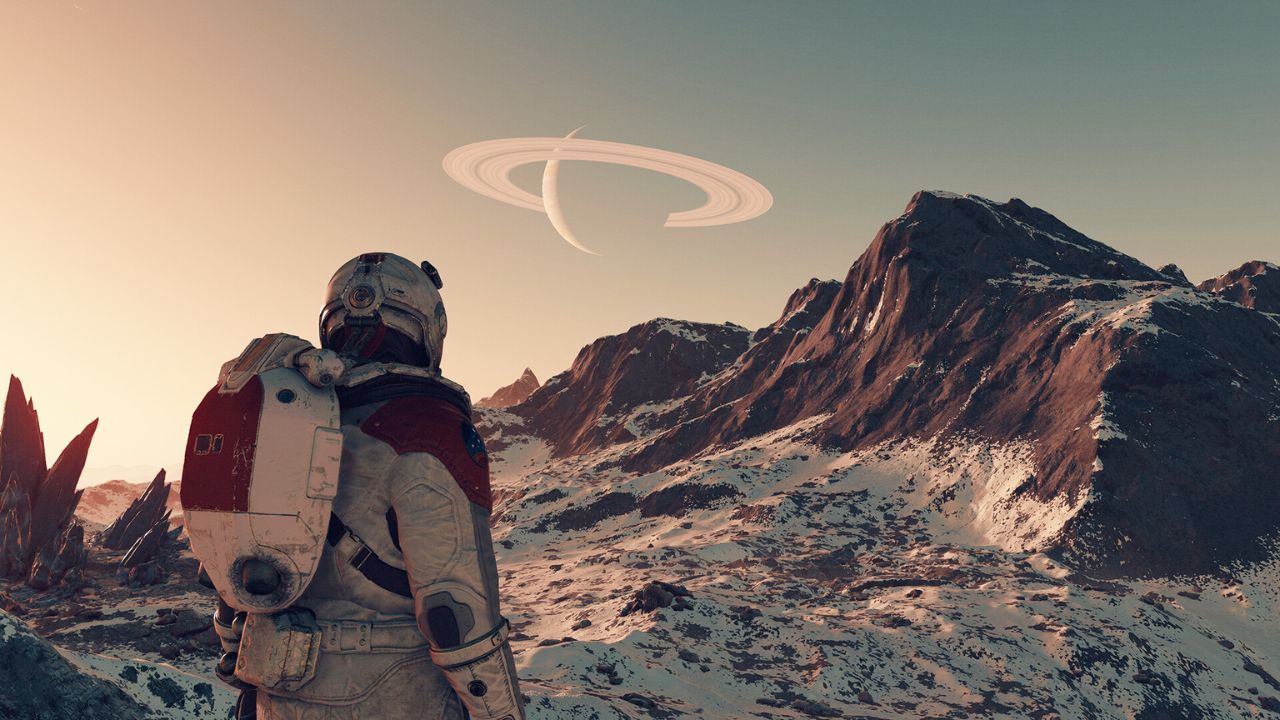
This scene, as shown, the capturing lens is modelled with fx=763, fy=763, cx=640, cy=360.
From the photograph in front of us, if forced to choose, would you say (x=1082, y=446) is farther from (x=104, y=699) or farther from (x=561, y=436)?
(x=561, y=436)

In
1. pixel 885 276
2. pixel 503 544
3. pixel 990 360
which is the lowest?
pixel 503 544

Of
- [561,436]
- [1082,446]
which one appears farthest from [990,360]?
[561,436]

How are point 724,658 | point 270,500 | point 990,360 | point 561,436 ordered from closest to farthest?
point 270,500, point 724,658, point 990,360, point 561,436

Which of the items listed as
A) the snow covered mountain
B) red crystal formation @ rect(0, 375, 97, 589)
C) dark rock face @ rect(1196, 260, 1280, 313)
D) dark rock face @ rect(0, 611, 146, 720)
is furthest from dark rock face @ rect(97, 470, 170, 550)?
dark rock face @ rect(1196, 260, 1280, 313)

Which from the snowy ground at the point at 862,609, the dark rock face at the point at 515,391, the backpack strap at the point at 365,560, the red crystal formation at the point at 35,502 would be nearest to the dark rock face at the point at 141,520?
the red crystal formation at the point at 35,502

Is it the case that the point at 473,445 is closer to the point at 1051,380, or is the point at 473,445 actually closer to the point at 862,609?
the point at 862,609

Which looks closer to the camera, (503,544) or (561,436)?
(503,544)

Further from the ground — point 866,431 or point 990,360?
point 990,360

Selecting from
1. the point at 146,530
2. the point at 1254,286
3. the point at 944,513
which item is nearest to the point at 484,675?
the point at 146,530
